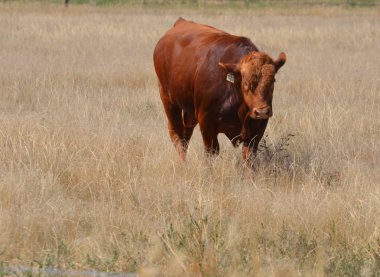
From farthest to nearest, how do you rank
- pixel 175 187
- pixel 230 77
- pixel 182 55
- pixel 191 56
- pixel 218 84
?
pixel 182 55 → pixel 191 56 → pixel 218 84 → pixel 230 77 → pixel 175 187

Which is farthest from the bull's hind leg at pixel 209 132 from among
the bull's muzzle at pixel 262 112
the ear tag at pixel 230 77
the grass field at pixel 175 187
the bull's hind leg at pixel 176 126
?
the bull's hind leg at pixel 176 126

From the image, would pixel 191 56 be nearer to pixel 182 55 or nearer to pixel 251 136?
pixel 182 55

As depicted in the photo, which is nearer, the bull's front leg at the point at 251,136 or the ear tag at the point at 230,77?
the ear tag at the point at 230,77

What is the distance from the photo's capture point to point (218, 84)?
6.80 m

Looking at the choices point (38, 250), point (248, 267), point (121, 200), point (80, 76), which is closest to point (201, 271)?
point (248, 267)

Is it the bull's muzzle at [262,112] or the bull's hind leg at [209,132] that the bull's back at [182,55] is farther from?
the bull's muzzle at [262,112]

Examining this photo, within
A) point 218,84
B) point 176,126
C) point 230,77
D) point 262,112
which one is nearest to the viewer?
point 262,112

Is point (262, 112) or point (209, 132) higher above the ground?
point (262, 112)

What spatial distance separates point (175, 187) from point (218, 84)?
3.63 ft

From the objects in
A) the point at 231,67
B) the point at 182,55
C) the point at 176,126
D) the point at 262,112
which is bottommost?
the point at 176,126

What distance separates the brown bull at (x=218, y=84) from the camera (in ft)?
21.1

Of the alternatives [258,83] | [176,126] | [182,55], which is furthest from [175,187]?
[176,126]

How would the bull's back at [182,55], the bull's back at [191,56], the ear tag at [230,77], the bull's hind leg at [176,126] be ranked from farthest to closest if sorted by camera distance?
the bull's hind leg at [176,126]
the bull's back at [182,55]
the bull's back at [191,56]
the ear tag at [230,77]

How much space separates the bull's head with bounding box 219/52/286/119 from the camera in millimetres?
6352
